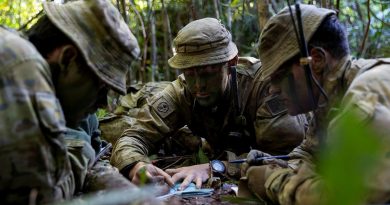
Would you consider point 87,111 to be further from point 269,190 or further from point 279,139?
point 279,139

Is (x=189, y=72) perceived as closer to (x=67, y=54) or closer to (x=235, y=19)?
(x=67, y=54)

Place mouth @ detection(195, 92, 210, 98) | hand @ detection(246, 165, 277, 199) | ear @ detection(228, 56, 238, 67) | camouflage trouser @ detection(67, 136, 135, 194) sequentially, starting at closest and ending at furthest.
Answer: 1. camouflage trouser @ detection(67, 136, 135, 194)
2. hand @ detection(246, 165, 277, 199)
3. mouth @ detection(195, 92, 210, 98)
4. ear @ detection(228, 56, 238, 67)

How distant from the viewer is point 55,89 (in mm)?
2600

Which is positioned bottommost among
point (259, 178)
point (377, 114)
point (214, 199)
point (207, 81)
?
point (214, 199)

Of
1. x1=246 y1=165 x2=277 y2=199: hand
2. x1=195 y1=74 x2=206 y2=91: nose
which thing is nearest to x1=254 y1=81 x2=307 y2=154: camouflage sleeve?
x1=195 y1=74 x2=206 y2=91: nose

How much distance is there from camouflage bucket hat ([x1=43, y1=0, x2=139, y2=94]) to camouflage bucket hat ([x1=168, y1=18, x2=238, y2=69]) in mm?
1694

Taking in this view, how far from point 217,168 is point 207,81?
0.74 m

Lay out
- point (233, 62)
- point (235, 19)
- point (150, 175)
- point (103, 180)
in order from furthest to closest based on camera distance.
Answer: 1. point (235, 19)
2. point (233, 62)
3. point (150, 175)
4. point (103, 180)

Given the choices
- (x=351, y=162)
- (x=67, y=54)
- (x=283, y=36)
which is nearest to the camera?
(x=351, y=162)

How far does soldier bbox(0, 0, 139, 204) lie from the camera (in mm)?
2230

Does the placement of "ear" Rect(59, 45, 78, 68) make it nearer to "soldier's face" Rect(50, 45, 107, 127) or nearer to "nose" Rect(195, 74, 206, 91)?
"soldier's face" Rect(50, 45, 107, 127)

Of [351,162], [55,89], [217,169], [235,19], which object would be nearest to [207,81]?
[217,169]

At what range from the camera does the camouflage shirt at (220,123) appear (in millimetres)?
4449

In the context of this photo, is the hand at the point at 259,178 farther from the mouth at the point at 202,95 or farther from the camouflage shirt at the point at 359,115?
the mouth at the point at 202,95
